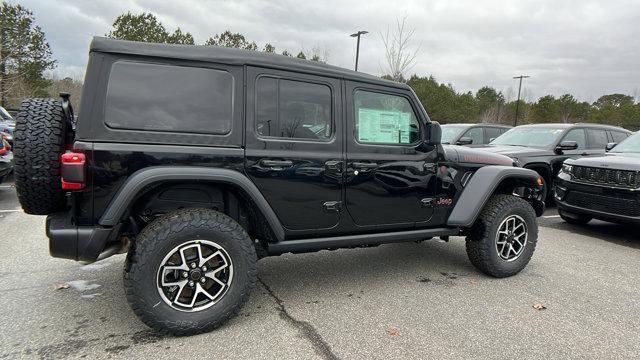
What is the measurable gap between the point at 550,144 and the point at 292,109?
646 centimetres

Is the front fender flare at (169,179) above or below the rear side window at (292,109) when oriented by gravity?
below

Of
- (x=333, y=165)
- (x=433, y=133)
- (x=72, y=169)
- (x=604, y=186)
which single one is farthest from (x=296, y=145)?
(x=604, y=186)

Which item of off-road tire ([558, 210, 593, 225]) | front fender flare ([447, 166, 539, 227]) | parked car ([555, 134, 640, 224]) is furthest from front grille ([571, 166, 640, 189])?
front fender flare ([447, 166, 539, 227])

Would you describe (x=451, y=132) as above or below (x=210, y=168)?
above

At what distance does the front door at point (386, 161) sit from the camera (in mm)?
3479

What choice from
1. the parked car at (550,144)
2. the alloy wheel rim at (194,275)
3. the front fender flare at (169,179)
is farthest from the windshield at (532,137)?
the alloy wheel rim at (194,275)

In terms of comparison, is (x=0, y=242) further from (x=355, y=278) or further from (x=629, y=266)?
(x=629, y=266)

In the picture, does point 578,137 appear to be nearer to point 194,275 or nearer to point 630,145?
point 630,145

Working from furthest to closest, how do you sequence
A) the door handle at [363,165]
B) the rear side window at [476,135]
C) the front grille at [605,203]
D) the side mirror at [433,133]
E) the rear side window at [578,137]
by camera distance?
1. the rear side window at [476,135]
2. the rear side window at [578,137]
3. the front grille at [605,203]
4. the side mirror at [433,133]
5. the door handle at [363,165]

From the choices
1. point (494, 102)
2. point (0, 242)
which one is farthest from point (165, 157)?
point (494, 102)

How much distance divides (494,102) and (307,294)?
2261 inches

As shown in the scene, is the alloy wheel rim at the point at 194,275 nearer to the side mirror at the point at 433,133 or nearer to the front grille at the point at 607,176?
the side mirror at the point at 433,133

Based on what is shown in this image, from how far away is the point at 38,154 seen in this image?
2688mm

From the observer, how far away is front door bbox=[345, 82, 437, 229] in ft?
11.4
